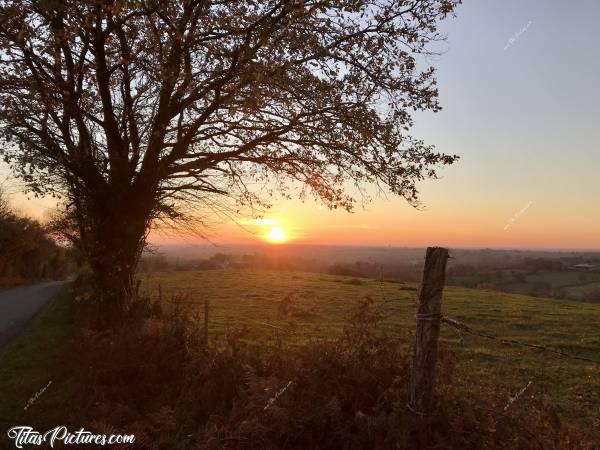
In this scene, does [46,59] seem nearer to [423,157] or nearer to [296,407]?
[423,157]

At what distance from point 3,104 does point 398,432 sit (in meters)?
13.3

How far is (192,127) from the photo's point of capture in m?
14.8

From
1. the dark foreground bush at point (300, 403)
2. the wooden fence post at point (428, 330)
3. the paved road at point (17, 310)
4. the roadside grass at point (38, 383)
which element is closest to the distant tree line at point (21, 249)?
the paved road at point (17, 310)

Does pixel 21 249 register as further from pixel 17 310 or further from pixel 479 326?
pixel 479 326

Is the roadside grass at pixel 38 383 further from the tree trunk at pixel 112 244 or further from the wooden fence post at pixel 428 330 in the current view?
the wooden fence post at pixel 428 330

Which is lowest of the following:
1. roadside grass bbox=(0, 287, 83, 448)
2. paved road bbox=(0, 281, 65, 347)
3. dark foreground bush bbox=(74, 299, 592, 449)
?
paved road bbox=(0, 281, 65, 347)

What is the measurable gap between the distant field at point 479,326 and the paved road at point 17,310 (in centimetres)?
557

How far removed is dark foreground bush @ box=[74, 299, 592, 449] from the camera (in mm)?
5879

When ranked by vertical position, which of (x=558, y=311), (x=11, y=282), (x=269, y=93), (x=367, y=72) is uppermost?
(x=367, y=72)

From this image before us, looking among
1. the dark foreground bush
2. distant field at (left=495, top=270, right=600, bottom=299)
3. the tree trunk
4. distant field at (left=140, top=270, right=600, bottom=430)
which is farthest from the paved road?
distant field at (left=495, top=270, right=600, bottom=299)

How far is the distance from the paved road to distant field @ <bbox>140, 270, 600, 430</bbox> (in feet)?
18.3

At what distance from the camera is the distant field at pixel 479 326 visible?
14.0 m

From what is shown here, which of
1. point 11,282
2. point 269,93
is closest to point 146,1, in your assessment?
point 269,93

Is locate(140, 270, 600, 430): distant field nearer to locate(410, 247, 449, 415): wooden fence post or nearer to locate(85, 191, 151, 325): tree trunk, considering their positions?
locate(410, 247, 449, 415): wooden fence post
